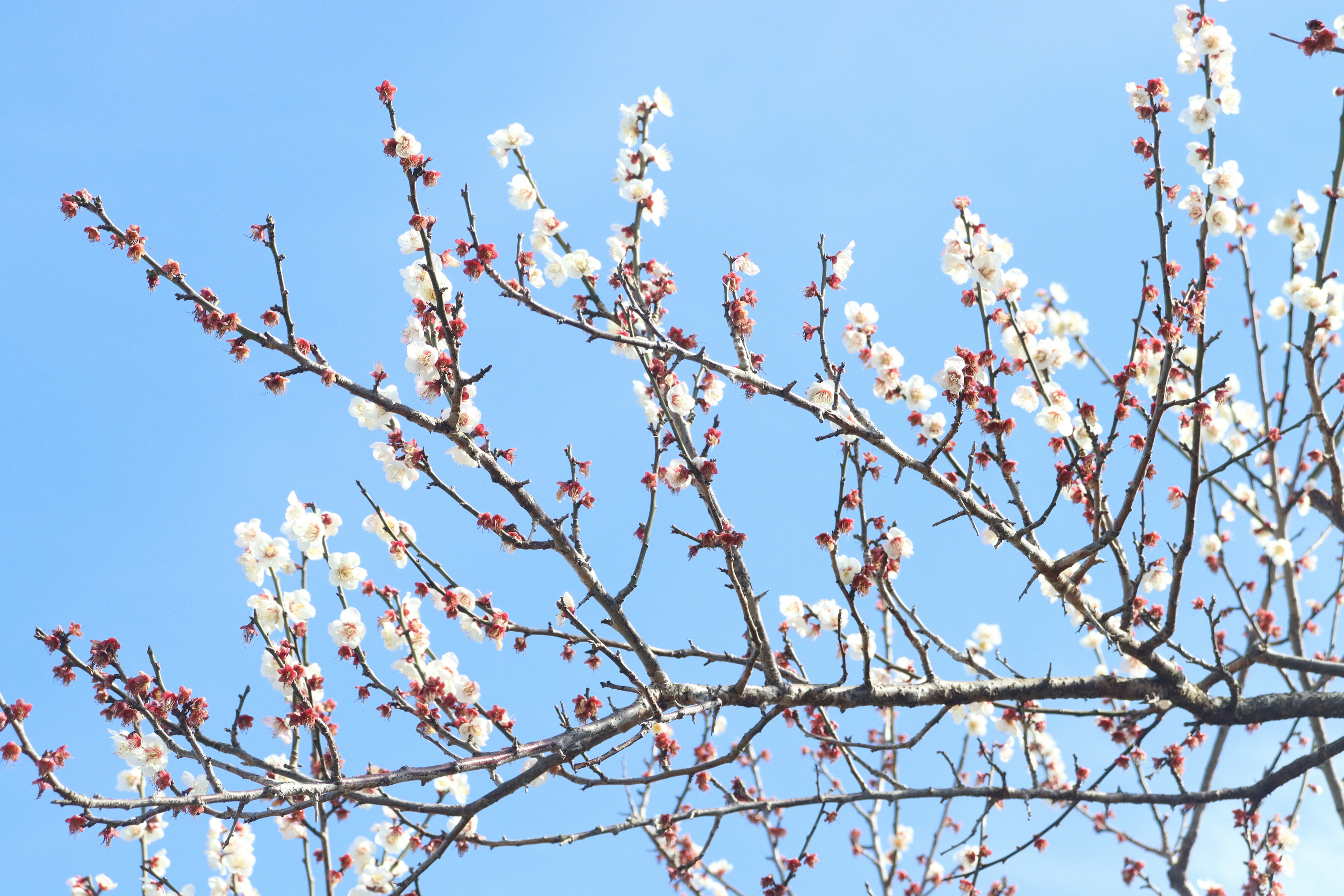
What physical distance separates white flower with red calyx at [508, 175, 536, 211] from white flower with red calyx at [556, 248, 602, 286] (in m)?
0.42

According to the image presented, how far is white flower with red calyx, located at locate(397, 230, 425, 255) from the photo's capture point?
4270 mm

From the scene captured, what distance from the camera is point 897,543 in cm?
472

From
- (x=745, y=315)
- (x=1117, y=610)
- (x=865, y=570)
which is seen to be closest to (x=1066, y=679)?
(x=1117, y=610)

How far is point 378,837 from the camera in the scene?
618cm

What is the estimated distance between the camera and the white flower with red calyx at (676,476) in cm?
462

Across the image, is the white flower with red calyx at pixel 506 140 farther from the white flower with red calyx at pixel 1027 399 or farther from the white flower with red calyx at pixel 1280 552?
the white flower with red calyx at pixel 1280 552

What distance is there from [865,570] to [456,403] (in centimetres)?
184

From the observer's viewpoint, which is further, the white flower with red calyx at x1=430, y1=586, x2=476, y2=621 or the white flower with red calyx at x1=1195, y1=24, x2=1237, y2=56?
the white flower with red calyx at x1=1195, y1=24, x2=1237, y2=56

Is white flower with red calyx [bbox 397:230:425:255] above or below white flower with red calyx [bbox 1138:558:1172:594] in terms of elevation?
above

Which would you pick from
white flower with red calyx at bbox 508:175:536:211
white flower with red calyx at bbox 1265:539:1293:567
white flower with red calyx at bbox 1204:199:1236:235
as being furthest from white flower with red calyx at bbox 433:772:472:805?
white flower with red calyx at bbox 1265:539:1293:567

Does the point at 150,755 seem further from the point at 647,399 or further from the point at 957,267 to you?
the point at 957,267

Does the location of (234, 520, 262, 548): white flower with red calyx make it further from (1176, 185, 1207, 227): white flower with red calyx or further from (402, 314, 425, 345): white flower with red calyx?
(1176, 185, 1207, 227): white flower with red calyx

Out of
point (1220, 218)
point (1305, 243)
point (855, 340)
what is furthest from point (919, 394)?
point (1305, 243)

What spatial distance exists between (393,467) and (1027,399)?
3199mm
